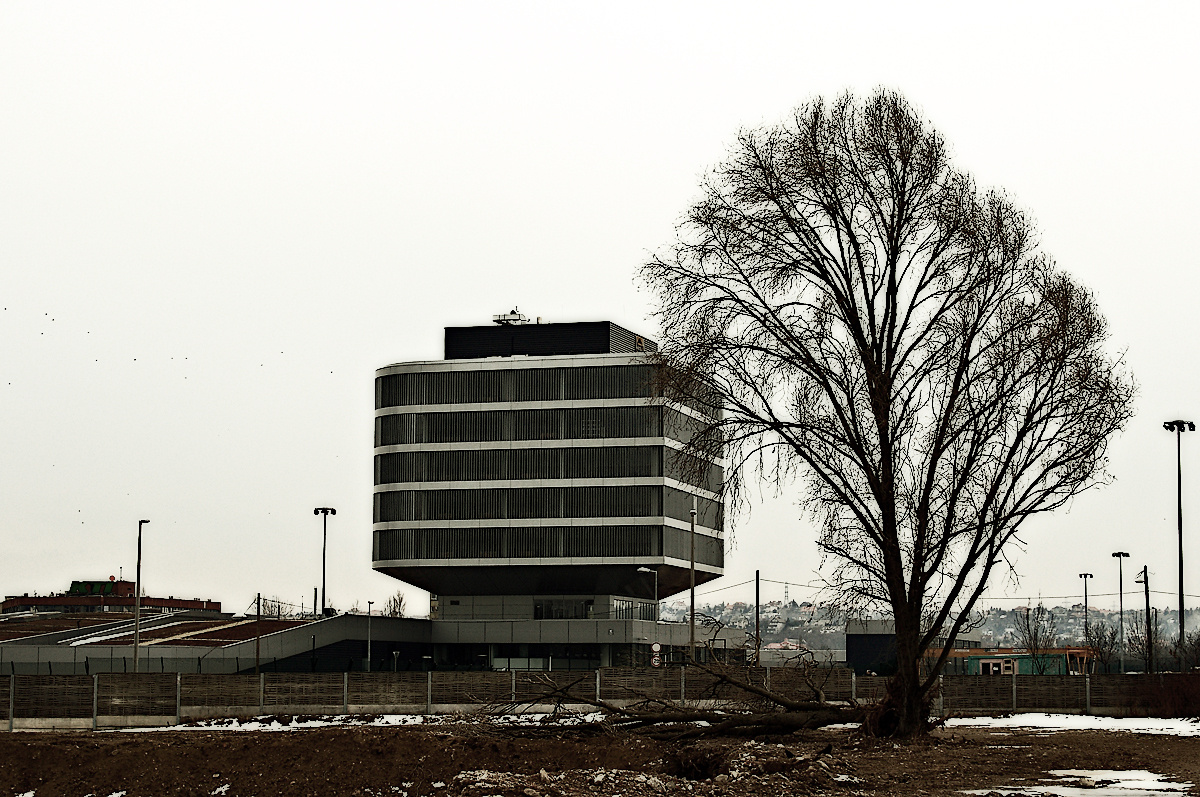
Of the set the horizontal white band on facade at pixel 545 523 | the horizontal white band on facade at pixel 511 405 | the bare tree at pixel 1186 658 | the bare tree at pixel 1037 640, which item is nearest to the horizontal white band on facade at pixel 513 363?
the horizontal white band on facade at pixel 511 405

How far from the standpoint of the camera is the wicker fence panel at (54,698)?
44.9m

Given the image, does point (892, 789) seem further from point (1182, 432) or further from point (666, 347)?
point (1182, 432)

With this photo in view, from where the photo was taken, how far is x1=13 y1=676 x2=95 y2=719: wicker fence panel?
147 ft

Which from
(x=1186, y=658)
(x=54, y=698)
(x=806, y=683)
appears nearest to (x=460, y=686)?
(x=54, y=698)

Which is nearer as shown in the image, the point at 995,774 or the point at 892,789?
the point at 892,789

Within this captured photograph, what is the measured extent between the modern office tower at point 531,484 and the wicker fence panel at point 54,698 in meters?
67.9

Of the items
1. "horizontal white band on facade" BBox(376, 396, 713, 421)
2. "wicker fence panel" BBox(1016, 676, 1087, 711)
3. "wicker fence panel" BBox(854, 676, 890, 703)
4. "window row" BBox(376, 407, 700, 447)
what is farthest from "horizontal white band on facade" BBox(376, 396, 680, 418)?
"wicker fence panel" BBox(1016, 676, 1087, 711)

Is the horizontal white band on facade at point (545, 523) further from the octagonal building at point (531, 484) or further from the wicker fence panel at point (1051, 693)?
the wicker fence panel at point (1051, 693)

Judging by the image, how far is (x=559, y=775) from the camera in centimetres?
2030

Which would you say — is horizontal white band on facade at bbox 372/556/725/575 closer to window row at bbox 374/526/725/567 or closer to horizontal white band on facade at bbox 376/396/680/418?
window row at bbox 374/526/725/567

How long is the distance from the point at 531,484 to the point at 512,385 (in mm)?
8206

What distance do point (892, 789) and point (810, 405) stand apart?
10.3 meters

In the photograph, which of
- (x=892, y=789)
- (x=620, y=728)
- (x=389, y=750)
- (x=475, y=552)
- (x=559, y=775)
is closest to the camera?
(x=892, y=789)

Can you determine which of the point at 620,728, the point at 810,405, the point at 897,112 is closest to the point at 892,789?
the point at 620,728
